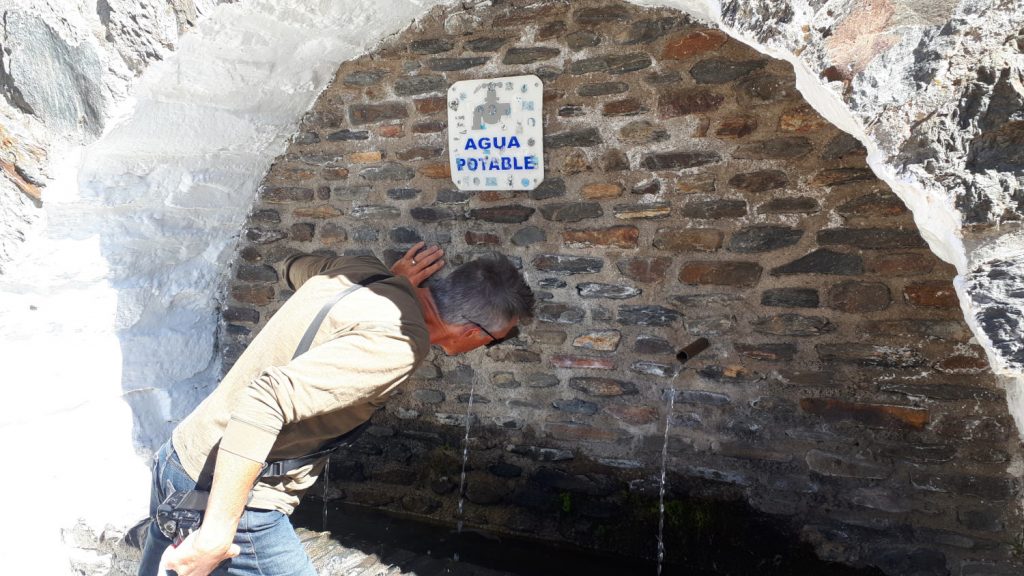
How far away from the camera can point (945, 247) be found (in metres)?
1.57

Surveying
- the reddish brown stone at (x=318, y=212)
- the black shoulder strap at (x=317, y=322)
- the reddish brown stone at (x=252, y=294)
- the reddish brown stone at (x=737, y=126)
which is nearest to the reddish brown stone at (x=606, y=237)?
the reddish brown stone at (x=737, y=126)

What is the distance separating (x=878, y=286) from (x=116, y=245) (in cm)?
283

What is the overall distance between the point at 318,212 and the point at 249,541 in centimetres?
172

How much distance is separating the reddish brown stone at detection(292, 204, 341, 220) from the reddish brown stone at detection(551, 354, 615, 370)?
1.19 metres

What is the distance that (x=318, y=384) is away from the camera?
1.62 m

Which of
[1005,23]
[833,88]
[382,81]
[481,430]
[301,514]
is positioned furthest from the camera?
[301,514]

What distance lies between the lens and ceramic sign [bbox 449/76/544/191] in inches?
111

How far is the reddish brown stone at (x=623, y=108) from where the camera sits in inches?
105

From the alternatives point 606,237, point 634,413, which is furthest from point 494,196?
point 634,413

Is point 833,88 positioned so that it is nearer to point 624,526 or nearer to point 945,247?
point 945,247

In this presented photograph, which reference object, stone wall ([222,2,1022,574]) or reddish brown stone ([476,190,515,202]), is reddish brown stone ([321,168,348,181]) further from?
reddish brown stone ([476,190,515,202])

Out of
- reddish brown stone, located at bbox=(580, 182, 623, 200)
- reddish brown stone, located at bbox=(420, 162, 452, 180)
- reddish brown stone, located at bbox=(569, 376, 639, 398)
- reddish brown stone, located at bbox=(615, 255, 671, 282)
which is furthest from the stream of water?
reddish brown stone, located at bbox=(420, 162, 452, 180)

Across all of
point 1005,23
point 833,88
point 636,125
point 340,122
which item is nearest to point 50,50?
point 340,122

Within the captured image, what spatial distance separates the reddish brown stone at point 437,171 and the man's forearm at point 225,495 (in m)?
1.69
